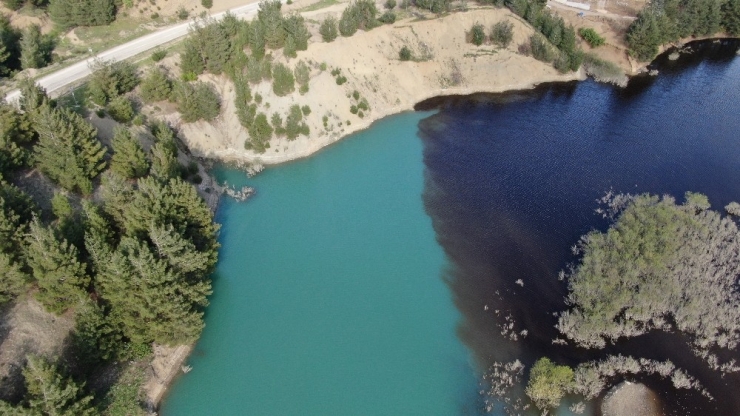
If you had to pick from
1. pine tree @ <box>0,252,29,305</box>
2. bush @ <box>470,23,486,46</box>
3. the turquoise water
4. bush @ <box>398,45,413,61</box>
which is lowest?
the turquoise water

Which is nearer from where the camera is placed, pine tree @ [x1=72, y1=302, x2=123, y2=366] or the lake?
pine tree @ [x1=72, y1=302, x2=123, y2=366]


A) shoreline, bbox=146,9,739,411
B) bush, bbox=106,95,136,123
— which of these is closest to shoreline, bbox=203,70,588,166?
shoreline, bbox=146,9,739,411

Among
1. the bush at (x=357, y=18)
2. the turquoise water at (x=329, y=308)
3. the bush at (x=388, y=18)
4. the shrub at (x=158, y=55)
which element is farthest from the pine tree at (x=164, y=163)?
the bush at (x=388, y=18)

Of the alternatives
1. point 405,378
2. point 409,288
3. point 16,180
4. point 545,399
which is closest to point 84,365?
point 16,180

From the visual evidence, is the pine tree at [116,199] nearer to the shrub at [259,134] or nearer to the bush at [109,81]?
the bush at [109,81]

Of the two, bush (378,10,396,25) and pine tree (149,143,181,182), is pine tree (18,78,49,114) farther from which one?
bush (378,10,396,25)

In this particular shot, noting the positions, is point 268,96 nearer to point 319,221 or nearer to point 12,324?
point 319,221
